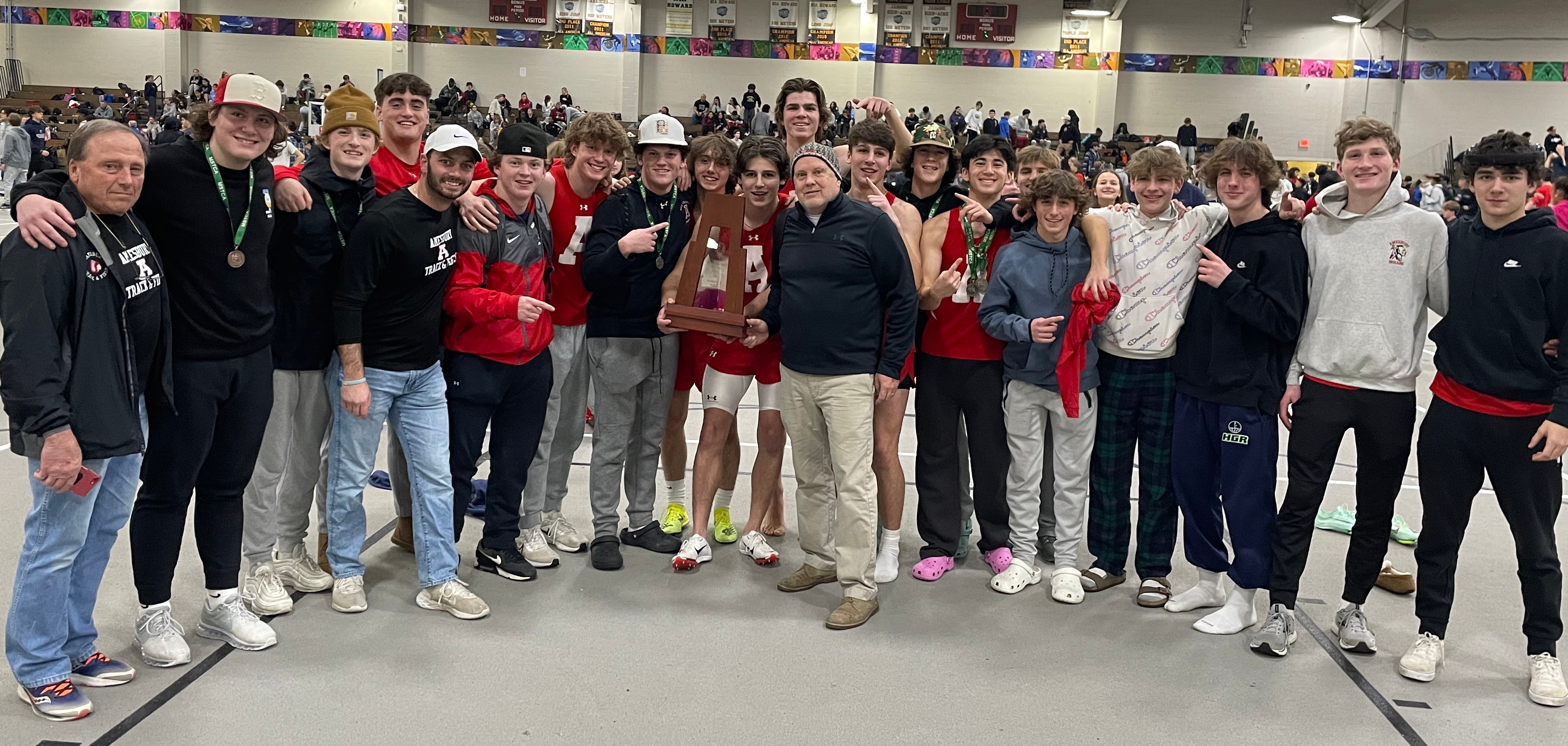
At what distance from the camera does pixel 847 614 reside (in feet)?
14.4

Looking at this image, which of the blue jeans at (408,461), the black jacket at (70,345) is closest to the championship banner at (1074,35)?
the blue jeans at (408,461)

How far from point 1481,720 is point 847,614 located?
2.25 m

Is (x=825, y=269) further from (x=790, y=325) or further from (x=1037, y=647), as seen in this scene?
(x=1037, y=647)

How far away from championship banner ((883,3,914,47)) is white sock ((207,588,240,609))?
1226 inches

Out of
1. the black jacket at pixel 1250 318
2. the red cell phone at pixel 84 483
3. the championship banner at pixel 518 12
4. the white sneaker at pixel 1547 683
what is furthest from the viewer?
the championship banner at pixel 518 12

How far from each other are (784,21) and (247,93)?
3064 centimetres

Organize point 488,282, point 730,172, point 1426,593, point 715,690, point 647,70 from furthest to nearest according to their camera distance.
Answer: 1. point 647,70
2. point 730,172
3. point 488,282
4. point 1426,593
5. point 715,690

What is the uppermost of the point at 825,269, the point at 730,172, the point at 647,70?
the point at 647,70

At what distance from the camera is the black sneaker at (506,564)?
187 inches

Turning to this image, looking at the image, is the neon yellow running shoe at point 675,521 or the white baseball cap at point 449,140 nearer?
the white baseball cap at point 449,140

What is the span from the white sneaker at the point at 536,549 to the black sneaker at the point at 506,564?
A: 0.28 ft

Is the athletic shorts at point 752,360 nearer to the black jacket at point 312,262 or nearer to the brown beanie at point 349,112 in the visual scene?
the black jacket at point 312,262

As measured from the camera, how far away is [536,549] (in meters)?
4.96

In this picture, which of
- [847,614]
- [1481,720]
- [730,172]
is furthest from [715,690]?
[1481,720]
